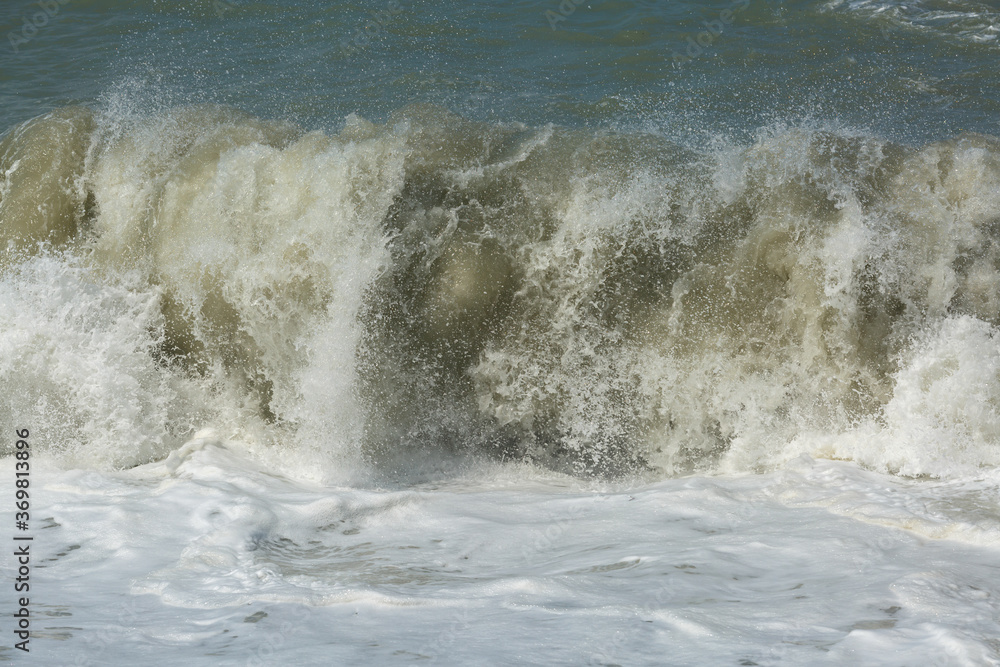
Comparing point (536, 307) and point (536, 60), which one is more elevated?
point (536, 60)

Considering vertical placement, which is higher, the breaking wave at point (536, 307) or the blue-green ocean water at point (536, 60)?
the blue-green ocean water at point (536, 60)

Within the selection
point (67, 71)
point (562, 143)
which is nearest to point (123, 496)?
point (562, 143)

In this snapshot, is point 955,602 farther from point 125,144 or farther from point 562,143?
point 125,144

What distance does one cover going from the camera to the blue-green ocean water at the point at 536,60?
306 inches

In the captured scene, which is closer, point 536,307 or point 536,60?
point 536,307

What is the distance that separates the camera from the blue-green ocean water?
25.5 feet

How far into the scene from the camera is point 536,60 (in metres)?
8.90

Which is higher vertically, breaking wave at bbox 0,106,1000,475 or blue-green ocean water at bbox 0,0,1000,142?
blue-green ocean water at bbox 0,0,1000,142

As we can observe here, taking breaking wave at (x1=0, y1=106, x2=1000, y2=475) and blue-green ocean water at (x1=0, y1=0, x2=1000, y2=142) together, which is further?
blue-green ocean water at (x1=0, y1=0, x2=1000, y2=142)

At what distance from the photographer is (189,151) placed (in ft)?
19.4

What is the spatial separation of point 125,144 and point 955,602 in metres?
5.43

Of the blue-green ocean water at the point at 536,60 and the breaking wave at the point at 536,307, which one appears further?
the blue-green ocean water at the point at 536,60

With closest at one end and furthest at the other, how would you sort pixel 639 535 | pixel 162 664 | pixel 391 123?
pixel 162 664
pixel 639 535
pixel 391 123

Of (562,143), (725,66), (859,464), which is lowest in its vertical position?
(859,464)
